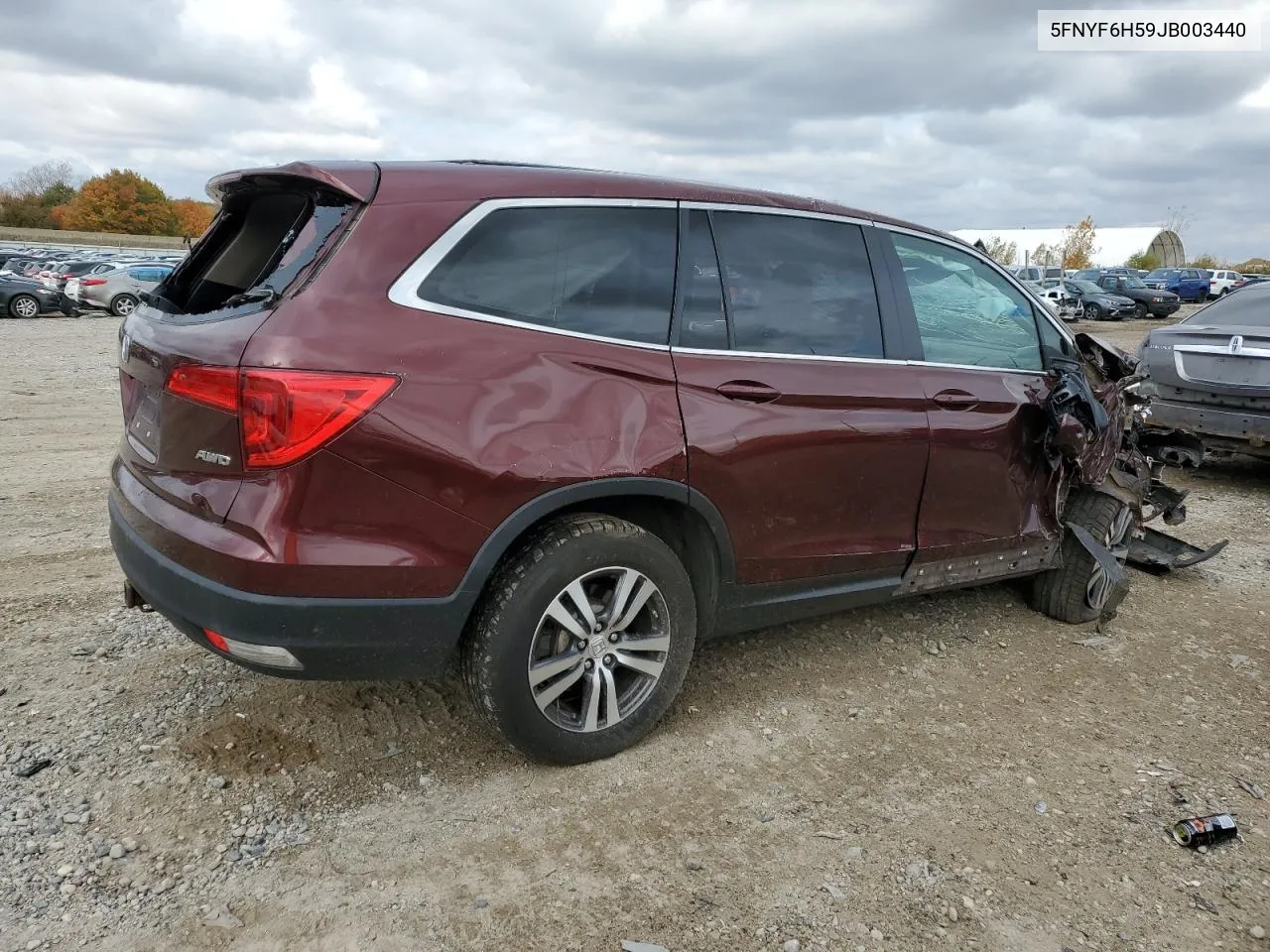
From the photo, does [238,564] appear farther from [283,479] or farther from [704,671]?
[704,671]

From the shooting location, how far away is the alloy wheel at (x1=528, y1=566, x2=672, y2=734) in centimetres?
281

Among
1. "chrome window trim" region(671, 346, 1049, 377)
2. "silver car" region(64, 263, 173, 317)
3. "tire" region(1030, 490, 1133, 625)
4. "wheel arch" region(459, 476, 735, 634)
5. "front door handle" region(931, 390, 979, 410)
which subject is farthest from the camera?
"silver car" region(64, 263, 173, 317)

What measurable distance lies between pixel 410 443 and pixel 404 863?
1177 millimetres

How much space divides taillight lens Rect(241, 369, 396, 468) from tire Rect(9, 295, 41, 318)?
24.3m

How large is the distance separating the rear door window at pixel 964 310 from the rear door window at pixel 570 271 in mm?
1229

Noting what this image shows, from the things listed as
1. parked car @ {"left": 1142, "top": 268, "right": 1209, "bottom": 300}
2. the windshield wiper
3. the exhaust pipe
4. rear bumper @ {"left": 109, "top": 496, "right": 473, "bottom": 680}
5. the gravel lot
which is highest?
parked car @ {"left": 1142, "top": 268, "right": 1209, "bottom": 300}

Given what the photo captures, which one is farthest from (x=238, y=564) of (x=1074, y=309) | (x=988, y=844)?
(x=1074, y=309)

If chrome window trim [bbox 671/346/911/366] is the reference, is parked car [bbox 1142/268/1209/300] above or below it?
above

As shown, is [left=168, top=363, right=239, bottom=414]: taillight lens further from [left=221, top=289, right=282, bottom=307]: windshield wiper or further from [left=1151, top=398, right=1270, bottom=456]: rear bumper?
[left=1151, top=398, right=1270, bottom=456]: rear bumper

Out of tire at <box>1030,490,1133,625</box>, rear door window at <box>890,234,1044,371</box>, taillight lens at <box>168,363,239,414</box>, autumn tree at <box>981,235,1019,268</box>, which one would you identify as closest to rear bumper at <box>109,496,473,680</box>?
taillight lens at <box>168,363,239,414</box>

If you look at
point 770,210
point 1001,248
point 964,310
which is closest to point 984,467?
point 964,310

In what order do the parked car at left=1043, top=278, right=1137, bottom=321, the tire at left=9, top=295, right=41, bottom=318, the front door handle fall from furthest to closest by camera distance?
the parked car at left=1043, top=278, right=1137, bottom=321 → the tire at left=9, top=295, right=41, bottom=318 → the front door handle

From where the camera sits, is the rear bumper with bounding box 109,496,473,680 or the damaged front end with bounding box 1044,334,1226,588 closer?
the rear bumper with bounding box 109,496,473,680

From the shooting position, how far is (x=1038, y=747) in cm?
328
